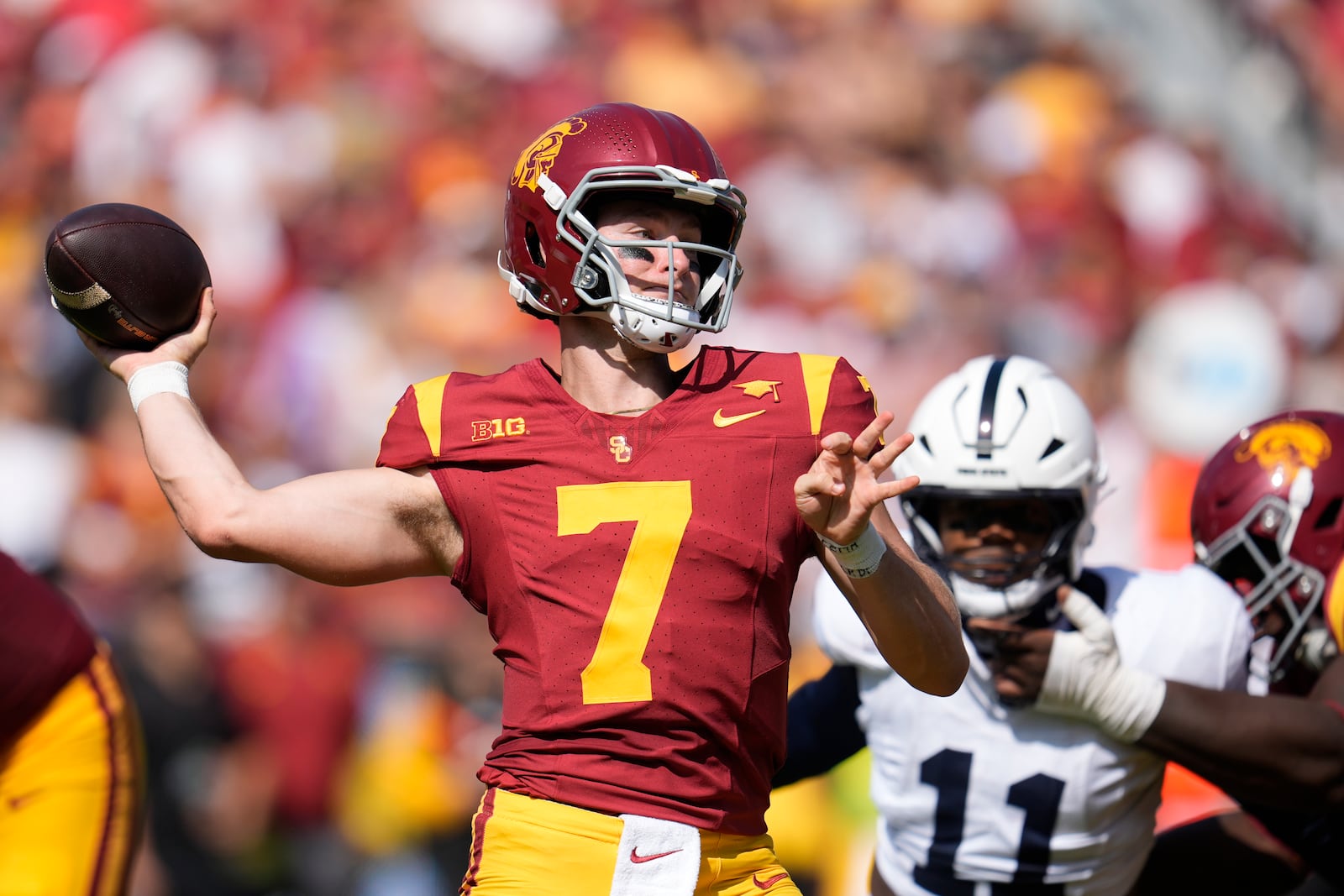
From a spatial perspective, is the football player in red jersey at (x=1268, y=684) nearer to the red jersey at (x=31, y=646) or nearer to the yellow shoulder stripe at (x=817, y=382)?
the yellow shoulder stripe at (x=817, y=382)

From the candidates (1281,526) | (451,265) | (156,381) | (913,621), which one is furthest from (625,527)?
(451,265)

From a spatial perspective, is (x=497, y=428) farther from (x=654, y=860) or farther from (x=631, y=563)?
(x=654, y=860)

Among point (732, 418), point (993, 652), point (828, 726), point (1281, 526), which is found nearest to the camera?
point (732, 418)

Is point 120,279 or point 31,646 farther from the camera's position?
point 31,646

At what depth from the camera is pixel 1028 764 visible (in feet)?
10.7

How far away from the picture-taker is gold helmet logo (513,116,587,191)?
268 cm

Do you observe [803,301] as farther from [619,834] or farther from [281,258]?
[619,834]

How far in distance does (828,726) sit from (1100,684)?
622mm

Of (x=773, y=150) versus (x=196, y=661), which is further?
(x=773, y=150)

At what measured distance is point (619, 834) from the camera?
92.1 inches

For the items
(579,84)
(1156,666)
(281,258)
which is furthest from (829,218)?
(1156,666)

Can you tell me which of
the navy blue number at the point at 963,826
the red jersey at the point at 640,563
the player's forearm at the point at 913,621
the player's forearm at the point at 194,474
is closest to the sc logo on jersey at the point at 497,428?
the red jersey at the point at 640,563

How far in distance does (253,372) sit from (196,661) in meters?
1.72

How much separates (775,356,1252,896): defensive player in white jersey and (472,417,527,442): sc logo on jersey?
1.07m
